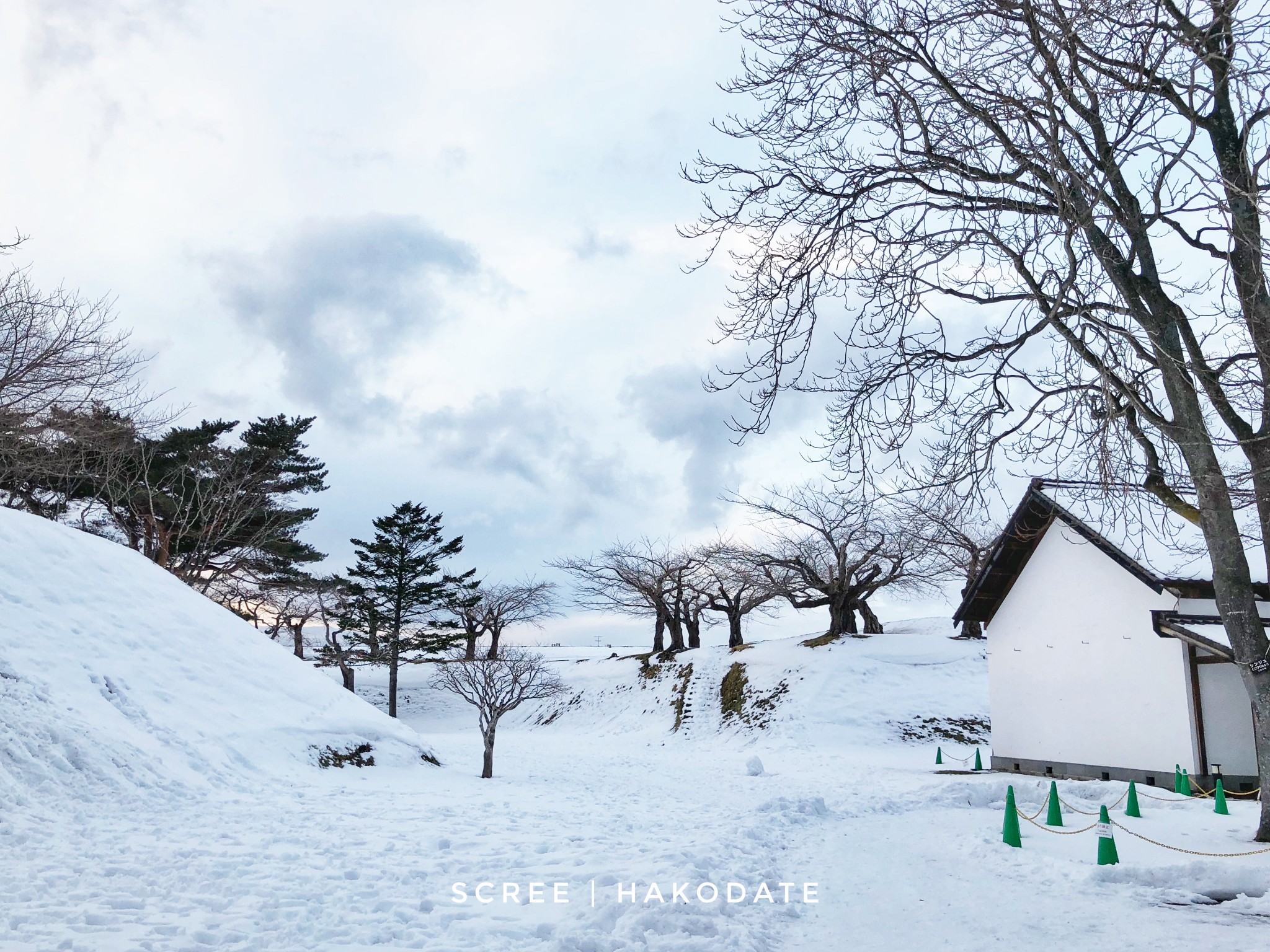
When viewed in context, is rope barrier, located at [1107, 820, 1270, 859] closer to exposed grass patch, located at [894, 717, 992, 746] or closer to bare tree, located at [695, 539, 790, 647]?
exposed grass patch, located at [894, 717, 992, 746]

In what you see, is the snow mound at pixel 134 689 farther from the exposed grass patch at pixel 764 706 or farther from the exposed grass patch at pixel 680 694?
the exposed grass patch at pixel 680 694

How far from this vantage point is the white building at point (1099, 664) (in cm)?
1373

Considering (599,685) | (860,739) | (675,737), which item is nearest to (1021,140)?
(860,739)

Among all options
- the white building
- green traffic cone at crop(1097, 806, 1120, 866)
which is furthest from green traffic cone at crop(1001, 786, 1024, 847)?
the white building

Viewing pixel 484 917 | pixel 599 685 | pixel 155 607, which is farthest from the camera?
pixel 599 685

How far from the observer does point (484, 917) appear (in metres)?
5.68

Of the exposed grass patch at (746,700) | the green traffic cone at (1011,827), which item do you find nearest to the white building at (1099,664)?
the green traffic cone at (1011,827)

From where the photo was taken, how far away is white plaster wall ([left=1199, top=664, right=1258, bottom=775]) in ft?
44.3

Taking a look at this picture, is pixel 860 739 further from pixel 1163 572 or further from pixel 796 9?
pixel 796 9

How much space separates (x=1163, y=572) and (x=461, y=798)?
505 inches

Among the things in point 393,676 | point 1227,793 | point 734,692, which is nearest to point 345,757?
point 1227,793

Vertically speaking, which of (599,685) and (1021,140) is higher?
(1021,140)

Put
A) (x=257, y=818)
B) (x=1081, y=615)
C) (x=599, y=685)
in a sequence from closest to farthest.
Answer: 1. (x=257, y=818)
2. (x=1081, y=615)
3. (x=599, y=685)

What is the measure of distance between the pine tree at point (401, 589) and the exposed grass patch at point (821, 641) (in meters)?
16.2
